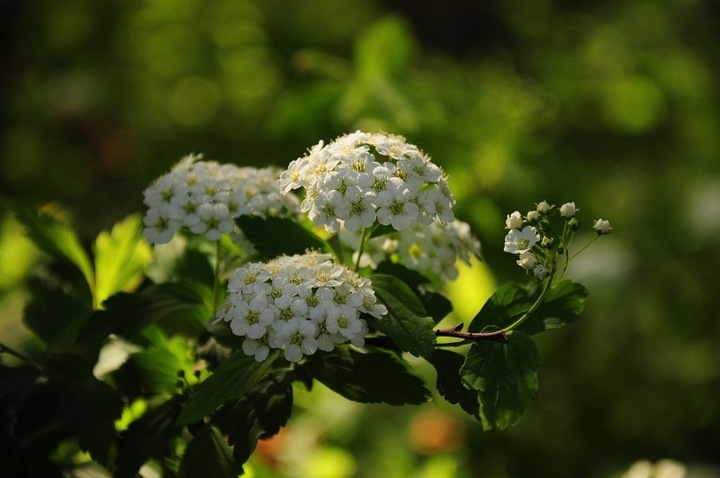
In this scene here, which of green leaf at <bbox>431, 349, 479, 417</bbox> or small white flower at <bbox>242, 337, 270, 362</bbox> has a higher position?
small white flower at <bbox>242, 337, 270, 362</bbox>

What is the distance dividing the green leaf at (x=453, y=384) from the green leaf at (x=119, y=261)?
54 cm

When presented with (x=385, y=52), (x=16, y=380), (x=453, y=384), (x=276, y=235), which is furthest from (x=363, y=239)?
(x=385, y=52)

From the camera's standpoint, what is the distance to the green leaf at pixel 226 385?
0.83m

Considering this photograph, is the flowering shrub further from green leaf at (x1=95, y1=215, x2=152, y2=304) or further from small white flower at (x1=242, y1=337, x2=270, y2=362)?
green leaf at (x1=95, y1=215, x2=152, y2=304)

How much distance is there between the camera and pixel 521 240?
0.87 m

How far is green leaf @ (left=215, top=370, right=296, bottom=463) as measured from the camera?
0.88 metres

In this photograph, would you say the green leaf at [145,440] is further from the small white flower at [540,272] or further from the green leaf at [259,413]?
the small white flower at [540,272]

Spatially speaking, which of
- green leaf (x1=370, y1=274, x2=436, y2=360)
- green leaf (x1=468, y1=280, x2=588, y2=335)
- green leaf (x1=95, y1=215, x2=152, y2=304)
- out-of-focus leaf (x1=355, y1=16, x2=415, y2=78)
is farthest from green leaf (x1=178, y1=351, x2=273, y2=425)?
out-of-focus leaf (x1=355, y1=16, x2=415, y2=78)

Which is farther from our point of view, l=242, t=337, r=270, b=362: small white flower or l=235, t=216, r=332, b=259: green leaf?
l=235, t=216, r=332, b=259: green leaf

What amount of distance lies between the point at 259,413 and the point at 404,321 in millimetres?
181

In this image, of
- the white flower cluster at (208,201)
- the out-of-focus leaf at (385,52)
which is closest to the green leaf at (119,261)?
the white flower cluster at (208,201)

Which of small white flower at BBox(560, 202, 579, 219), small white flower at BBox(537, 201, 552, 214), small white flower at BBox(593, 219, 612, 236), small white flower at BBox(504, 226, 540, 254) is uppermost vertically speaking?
small white flower at BBox(537, 201, 552, 214)

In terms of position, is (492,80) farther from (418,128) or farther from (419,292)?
(419,292)

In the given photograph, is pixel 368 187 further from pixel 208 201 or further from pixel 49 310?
pixel 49 310
